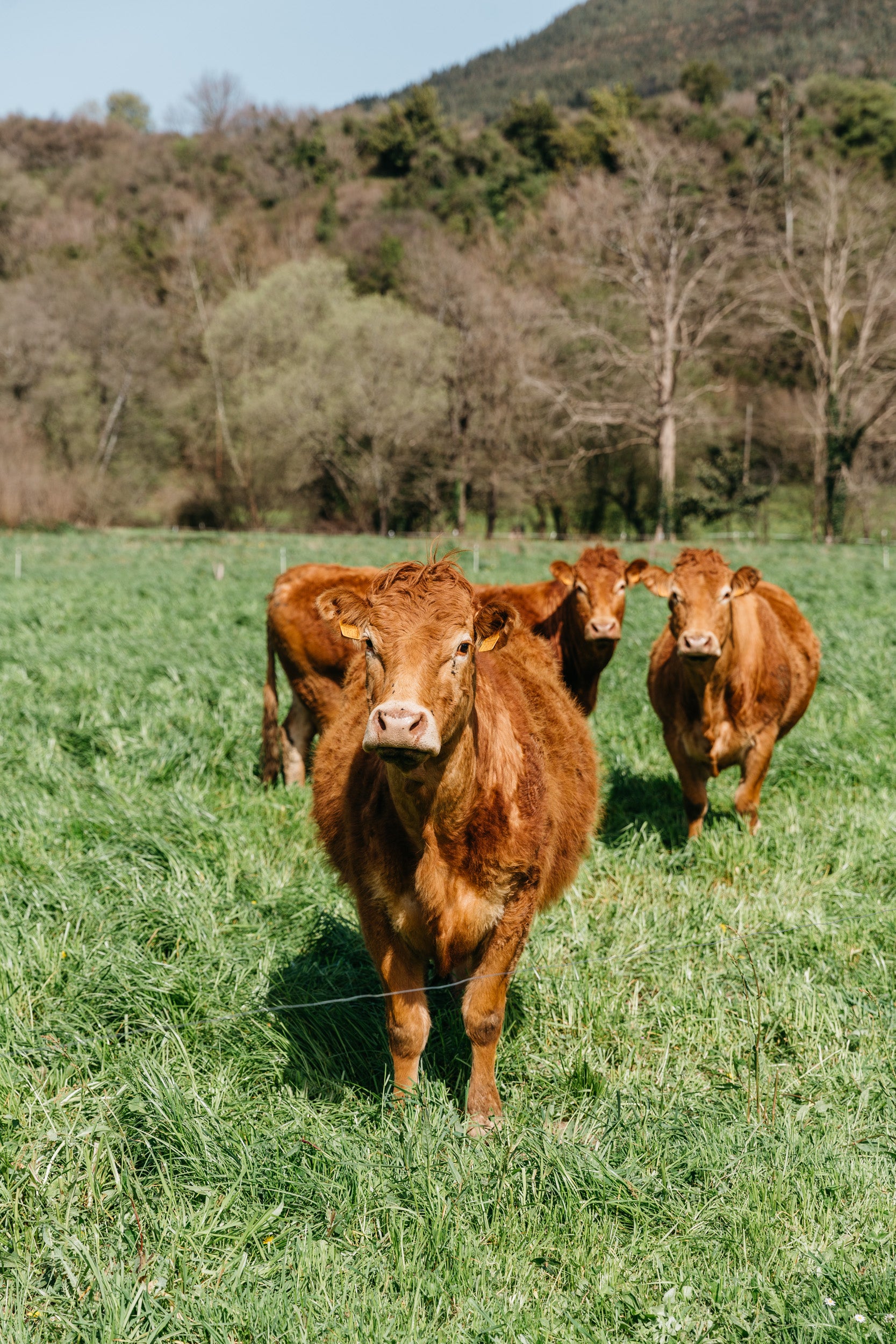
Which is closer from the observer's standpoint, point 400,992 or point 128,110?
point 400,992

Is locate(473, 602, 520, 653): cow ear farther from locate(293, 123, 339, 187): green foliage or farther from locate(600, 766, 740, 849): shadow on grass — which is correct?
locate(293, 123, 339, 187): green foliage

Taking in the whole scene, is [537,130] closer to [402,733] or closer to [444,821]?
[444,821]

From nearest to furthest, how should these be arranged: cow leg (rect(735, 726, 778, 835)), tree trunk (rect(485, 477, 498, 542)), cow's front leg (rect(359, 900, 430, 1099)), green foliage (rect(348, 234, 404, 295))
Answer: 1. cow's front leg (rect(359, 900, 430, 1099))
2. cow leg (rect(735, 726, 778, 835))
3. tree trunk (rect(485, 477, 498, 542))
4. green foliage (rect(348, 234, 404, 295))

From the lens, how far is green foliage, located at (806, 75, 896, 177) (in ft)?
179

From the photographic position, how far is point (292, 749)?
650cm

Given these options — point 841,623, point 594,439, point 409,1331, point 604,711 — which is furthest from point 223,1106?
point 594,439


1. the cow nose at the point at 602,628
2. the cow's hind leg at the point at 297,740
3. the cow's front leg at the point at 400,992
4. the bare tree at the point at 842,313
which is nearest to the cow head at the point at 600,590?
the cow nose at the point at 602,628

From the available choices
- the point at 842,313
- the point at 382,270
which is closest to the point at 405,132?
the point at 382,270

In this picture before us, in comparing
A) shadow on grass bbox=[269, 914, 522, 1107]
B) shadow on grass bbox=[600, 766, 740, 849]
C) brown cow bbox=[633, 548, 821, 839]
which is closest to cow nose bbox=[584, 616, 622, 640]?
brown cow bbox=[633, 548, 821, 839]

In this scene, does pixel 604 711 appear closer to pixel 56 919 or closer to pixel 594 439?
pixel 56 919

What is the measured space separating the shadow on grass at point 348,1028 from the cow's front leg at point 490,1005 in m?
0.17

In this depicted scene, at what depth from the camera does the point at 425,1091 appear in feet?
9.72

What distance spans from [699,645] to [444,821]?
2.54 meters

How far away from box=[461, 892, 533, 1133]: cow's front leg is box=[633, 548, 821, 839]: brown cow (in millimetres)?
2380
